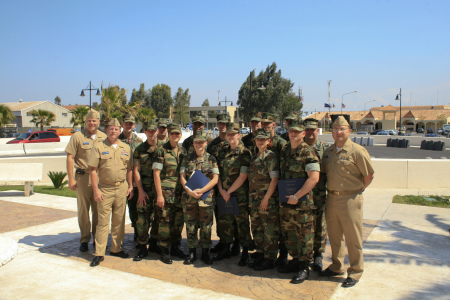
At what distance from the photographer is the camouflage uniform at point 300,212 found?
13.3 feet

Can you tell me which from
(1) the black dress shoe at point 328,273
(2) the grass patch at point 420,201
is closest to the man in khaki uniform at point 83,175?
(1) the black dress shoe at point 328,273

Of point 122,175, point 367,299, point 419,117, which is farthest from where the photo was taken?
point 419,117

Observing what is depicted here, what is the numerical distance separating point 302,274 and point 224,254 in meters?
1.19

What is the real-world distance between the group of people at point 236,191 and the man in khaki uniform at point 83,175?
0.01m

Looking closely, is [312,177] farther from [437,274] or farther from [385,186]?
[385,186]

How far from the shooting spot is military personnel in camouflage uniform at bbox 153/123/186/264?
472 cm

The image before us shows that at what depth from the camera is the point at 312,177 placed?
13.0 feet

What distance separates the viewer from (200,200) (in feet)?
15.1

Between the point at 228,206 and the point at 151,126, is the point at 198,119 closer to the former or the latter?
the point at 151,126

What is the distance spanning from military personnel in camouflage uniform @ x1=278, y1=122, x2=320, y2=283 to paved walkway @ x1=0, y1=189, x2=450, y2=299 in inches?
12.7

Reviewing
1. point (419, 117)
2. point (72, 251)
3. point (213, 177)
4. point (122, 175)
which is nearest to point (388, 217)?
point (213, 177)

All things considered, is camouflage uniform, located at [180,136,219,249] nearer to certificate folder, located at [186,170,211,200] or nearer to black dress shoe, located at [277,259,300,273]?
certificate folder, located at [186,170,211,200]

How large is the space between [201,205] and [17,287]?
87.3 inches

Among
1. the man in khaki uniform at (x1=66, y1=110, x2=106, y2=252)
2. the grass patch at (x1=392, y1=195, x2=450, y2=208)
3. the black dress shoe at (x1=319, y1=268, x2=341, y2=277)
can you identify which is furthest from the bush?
the grass patch at (x1=392, y1=195, x2=450, y2=208)
